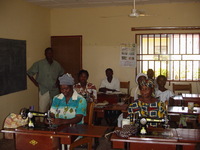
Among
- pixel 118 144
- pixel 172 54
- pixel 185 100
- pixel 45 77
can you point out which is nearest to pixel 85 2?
pixel 45 77

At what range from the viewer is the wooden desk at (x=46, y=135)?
9.20 feet

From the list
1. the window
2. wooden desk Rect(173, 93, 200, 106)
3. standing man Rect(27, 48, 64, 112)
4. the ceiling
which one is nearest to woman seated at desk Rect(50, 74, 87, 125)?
wooden desk Rect(173, 93, 200, 106)

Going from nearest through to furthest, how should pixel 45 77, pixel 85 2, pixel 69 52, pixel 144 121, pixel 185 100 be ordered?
pixel 144 121 → pixel 185 100 → pixel 45 77 → pixel 85 2 → pixel 69 52

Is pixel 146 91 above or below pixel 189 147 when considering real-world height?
above

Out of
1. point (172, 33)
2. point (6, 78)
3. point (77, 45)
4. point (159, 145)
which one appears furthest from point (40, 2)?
point (159, 145)

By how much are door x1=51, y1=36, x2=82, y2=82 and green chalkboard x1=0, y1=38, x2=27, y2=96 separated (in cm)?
157

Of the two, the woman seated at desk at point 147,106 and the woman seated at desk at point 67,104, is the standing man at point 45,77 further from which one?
the woman seated at desk at point 147,106

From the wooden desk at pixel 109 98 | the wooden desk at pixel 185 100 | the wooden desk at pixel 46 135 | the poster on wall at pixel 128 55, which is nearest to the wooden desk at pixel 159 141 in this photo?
the wooden desk at pixel 46 135

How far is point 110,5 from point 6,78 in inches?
128

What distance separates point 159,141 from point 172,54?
189 inches

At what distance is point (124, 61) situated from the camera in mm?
7316

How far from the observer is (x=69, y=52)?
24.9 feet

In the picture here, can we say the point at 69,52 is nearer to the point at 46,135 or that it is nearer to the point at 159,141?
the point at 46,135

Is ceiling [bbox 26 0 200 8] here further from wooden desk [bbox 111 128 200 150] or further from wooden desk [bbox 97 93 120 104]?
wooden desk [bbox 111 128 200 150]
